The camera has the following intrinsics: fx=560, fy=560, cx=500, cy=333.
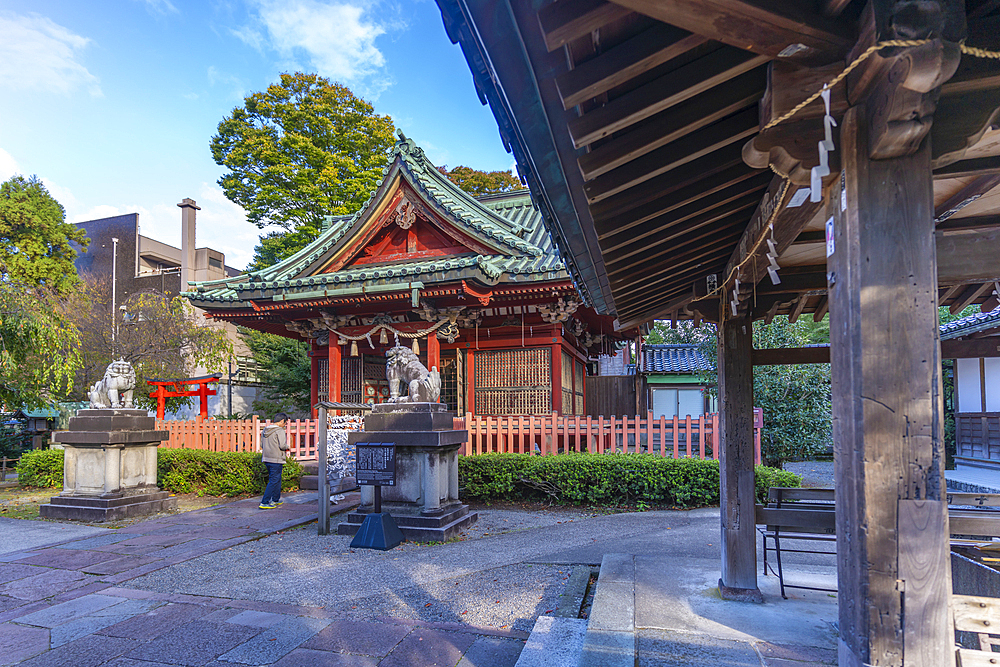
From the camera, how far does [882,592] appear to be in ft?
6.26

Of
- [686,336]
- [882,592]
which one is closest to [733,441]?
[882,592]

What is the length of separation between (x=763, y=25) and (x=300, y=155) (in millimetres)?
23408

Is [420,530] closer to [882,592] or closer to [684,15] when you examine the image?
[882,592]

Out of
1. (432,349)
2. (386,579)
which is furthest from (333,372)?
(386,579)

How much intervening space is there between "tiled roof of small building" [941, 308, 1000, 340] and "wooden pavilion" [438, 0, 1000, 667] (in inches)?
429

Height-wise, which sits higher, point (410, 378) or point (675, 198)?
point (675, 198)

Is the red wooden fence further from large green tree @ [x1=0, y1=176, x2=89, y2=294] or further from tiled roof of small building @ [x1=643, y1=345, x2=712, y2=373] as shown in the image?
tiled roof of small building @ [x1=643, y1=345, x2=712, y2=373]

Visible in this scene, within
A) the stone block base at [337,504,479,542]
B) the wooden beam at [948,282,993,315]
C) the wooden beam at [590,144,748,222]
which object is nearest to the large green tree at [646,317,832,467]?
the wooden beam at [948,282,993,315]

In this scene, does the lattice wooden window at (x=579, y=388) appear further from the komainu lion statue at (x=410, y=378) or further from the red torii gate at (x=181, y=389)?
the red torii gate at (x=181, y=389)

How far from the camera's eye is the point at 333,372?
1373 centimetres

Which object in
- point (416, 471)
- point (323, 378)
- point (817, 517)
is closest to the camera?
point (817, 517)

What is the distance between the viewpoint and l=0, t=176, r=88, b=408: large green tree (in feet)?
36.7

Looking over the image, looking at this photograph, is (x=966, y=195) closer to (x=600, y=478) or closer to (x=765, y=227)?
(x=765, y=227)

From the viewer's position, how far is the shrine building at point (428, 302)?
38.4 ft
